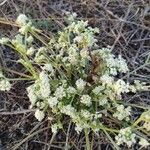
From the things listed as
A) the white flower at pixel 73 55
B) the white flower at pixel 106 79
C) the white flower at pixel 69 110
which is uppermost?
the white flower at pixel 73 55

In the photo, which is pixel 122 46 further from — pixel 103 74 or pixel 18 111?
pixel 18 111

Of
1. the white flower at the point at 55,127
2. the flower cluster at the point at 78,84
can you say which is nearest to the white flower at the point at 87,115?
the flower cluster at the point at 78,84

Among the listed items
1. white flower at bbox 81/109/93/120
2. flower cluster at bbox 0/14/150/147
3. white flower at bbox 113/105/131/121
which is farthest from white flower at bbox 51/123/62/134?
white flower at bbox 113/105/131/121

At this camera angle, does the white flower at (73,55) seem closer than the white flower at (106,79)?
No

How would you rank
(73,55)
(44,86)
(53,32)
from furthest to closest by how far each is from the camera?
(53,32) → (73,55) → (44,86)

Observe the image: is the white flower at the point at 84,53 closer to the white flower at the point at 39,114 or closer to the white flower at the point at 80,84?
the white flower at the point at 80,84

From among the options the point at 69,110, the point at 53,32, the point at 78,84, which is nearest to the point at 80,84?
the point at 78,84

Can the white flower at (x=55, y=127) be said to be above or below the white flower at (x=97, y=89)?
below

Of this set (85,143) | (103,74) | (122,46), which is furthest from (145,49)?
(85,143)

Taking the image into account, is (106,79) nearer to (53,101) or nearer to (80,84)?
(80,84)
